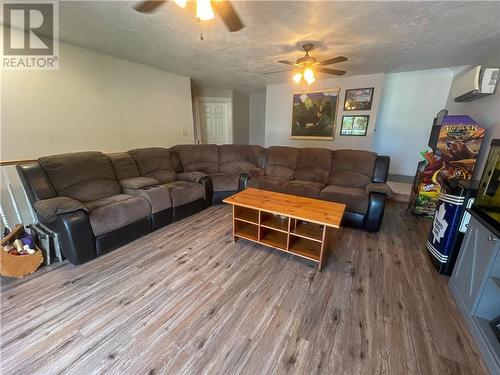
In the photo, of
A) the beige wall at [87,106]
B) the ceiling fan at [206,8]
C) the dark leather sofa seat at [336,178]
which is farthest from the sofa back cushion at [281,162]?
the ceiling fan at [206,8]

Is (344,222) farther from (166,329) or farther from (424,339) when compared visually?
(166,329)

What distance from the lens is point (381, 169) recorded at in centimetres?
304

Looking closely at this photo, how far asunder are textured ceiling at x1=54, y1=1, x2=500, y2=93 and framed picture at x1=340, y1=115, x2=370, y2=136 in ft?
3.12

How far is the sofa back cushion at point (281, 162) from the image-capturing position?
3.69 metres

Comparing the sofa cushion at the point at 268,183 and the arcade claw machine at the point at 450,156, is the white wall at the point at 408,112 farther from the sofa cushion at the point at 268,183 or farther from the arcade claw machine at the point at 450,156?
the sofa cushion at the point at 268,183

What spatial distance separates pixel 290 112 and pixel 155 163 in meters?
3.29

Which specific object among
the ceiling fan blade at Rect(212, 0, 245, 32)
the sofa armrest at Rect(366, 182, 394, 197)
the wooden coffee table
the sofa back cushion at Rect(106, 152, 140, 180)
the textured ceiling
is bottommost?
the wooden coffee table

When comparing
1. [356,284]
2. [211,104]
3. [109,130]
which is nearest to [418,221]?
[356,284]

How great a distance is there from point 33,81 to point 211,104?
12.7 feet

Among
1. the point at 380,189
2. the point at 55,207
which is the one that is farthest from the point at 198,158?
the point at 380,189

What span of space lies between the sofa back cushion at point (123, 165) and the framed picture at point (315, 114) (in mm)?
3530

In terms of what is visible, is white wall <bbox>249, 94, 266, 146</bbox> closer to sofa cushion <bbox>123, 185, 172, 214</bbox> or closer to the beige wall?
the beige wall

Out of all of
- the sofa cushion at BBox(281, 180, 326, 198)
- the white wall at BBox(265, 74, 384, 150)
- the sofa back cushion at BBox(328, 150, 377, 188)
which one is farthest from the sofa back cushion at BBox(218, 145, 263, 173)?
the sofa back cushion at BBox(328, 150, 377, 188)

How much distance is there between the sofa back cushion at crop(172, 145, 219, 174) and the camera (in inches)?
154
